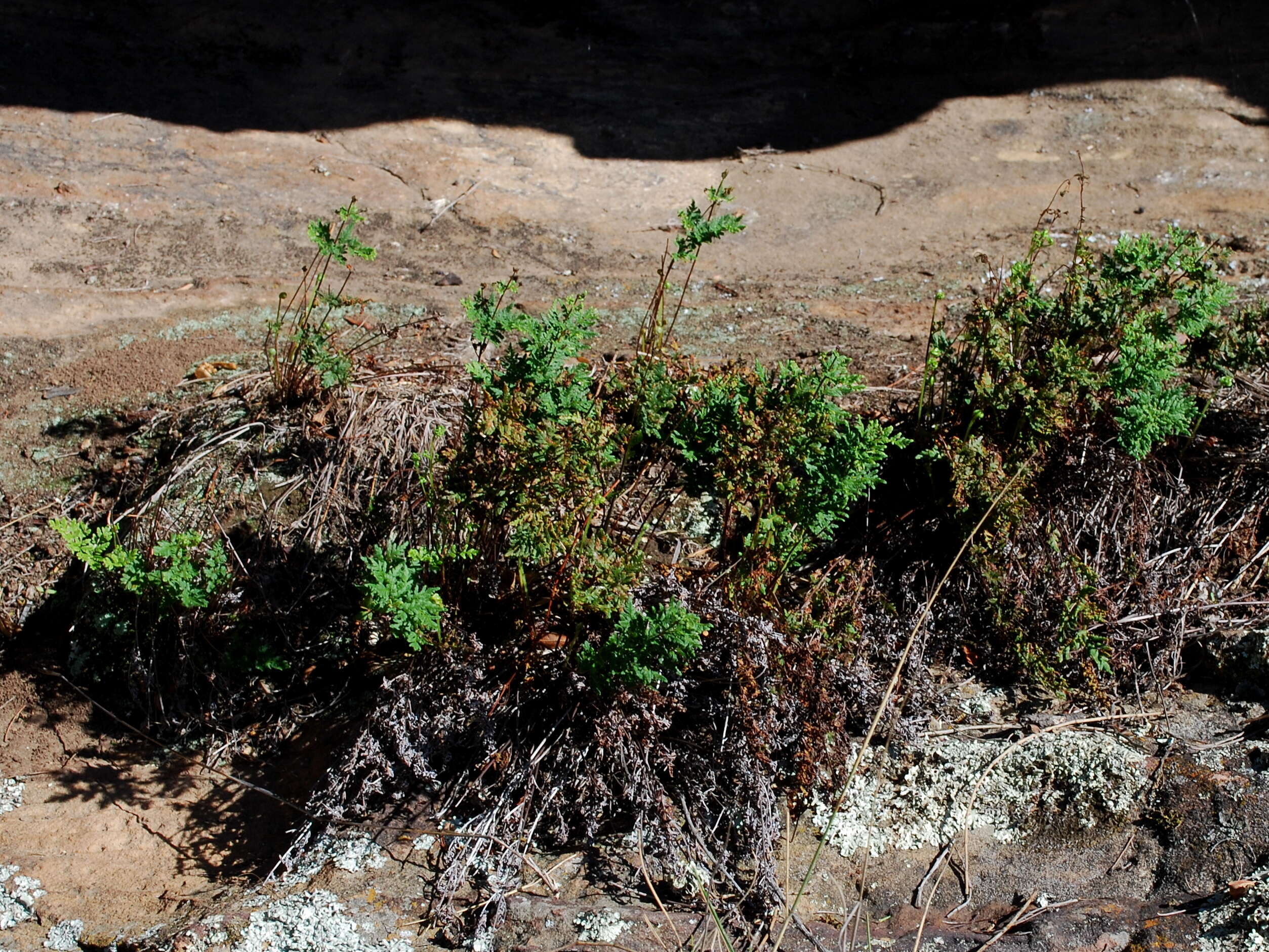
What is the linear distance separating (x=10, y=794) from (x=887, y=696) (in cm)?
266

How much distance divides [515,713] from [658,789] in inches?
17.3

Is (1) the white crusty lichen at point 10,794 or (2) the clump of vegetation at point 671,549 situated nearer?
(2) the clump of vegetation at point 671,549

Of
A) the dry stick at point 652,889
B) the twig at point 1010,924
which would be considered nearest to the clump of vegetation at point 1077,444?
the twig at point 1010,924

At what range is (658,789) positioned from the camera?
2715mm

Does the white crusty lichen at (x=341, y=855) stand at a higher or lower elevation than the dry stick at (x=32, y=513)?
lower

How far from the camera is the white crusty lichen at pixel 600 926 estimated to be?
97.8 inches

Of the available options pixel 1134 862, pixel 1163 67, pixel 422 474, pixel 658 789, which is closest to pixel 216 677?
pixel 422 474

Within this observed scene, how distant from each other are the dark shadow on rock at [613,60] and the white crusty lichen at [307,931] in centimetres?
493

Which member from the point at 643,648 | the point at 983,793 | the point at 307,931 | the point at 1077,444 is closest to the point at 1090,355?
the point at 1077,444

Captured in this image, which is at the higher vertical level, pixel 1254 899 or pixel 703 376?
pixel 703 376

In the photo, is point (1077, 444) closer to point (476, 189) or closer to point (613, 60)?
point (476, 189)

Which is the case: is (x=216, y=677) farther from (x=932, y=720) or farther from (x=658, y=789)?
(x=932, y=720)

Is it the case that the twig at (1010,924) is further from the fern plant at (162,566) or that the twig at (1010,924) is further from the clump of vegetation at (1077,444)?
the fern plant at (162,566)

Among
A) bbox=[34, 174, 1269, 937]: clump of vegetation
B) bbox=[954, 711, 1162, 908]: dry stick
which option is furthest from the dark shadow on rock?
bbox=[954, 711, 1162, 908]: dry stick
